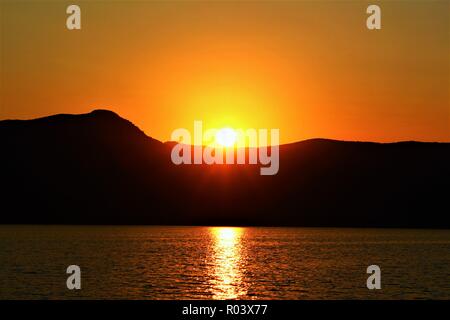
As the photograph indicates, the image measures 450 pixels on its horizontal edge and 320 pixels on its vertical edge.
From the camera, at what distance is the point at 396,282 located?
76562mm

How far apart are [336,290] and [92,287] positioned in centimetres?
2553

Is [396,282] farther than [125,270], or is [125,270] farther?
[125,270]

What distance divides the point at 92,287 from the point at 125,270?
68.3 ft

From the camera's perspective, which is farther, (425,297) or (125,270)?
(125,270)
